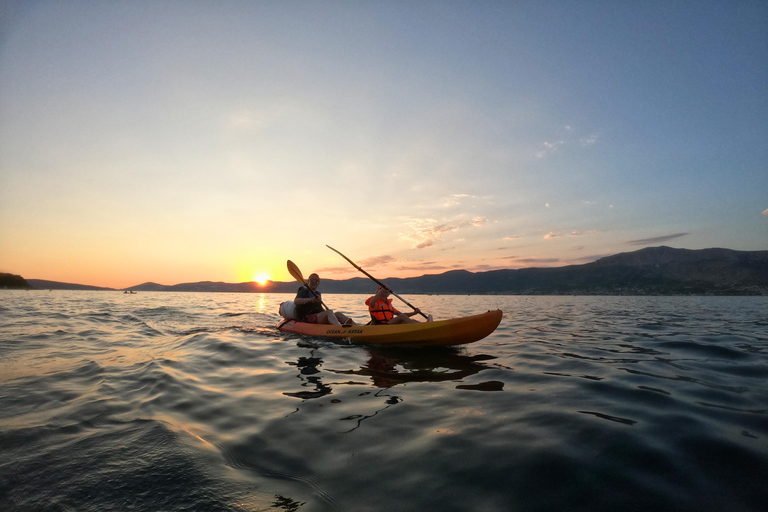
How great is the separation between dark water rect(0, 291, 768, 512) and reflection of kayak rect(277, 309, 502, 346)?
4.99 feet

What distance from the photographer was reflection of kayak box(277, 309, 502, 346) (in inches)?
355

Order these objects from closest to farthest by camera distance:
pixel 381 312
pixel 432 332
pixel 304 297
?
1. pixel 432 332
2. pixel 381 312
3. pixel 304 297

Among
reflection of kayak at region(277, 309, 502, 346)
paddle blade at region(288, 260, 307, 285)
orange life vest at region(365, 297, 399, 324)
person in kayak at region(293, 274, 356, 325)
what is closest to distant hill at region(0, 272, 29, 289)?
paddle blade at region(288, 260, 307, 285)

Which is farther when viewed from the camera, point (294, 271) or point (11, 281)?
point (11, 281)

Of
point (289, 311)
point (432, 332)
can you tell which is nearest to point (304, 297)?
point (289, 311)

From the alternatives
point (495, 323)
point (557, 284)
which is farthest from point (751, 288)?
point (495, 323)

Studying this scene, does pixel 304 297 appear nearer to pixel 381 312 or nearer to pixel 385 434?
pixel 381 312

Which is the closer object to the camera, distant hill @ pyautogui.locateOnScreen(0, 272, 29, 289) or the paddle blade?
the paddle blade

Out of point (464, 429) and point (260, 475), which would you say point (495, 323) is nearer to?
point (464, 429)

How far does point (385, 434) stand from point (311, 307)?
962 cm

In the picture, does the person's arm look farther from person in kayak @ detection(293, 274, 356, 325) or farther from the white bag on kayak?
the white bag on kayak

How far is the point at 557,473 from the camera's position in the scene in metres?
2.87

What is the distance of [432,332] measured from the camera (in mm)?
9172

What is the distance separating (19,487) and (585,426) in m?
5.19
